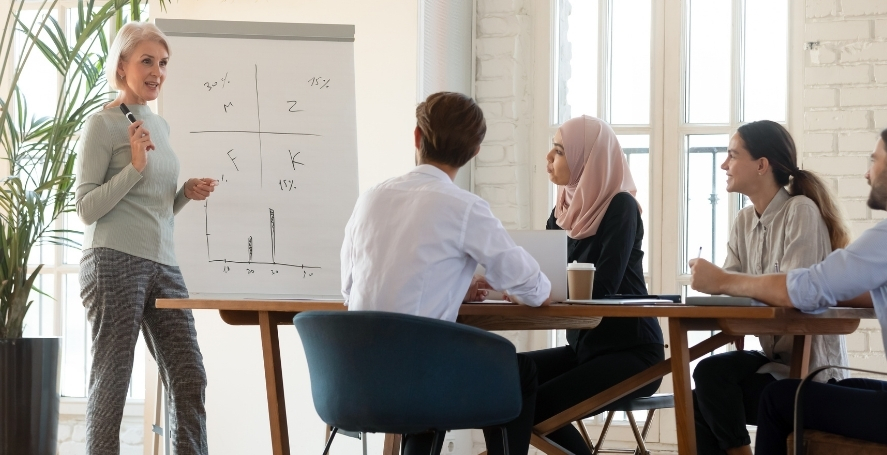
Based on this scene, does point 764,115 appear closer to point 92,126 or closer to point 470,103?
point 470,103

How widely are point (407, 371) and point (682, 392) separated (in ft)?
2.31

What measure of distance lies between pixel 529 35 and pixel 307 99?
1388 mm

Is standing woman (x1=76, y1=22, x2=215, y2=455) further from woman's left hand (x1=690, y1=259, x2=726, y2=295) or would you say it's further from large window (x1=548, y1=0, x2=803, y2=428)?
large window (x1=548, y1=0, x2=803, y2=428)

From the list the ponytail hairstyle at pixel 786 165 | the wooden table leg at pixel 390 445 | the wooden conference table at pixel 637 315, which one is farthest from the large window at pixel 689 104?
the wooden conference table at pixel 637 315

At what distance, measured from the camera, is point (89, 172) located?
2.77 m

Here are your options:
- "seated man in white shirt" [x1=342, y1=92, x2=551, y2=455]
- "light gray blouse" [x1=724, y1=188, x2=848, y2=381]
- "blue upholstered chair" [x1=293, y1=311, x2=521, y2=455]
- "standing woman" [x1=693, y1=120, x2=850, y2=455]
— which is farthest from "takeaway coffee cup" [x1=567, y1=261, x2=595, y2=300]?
"light gray blouse" [x1=724, y1=188, x2=848, y2=381]

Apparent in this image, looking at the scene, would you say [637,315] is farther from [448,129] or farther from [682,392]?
[448,129]

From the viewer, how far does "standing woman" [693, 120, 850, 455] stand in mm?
2496

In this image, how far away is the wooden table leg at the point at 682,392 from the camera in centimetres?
212

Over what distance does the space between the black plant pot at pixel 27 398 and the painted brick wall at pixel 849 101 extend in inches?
122

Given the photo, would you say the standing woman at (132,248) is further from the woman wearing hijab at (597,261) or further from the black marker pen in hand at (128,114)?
the woman wearing hijab at (597,261)

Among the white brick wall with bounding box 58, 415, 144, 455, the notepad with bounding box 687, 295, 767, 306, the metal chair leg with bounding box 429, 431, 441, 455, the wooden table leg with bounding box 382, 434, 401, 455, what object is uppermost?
the notepad with bounding box 687, 295, 767, 306

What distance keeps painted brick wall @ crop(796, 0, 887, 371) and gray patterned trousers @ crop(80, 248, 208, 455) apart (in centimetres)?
248

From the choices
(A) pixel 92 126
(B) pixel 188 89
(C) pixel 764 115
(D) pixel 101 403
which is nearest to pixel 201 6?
(B) pixel 188 89
